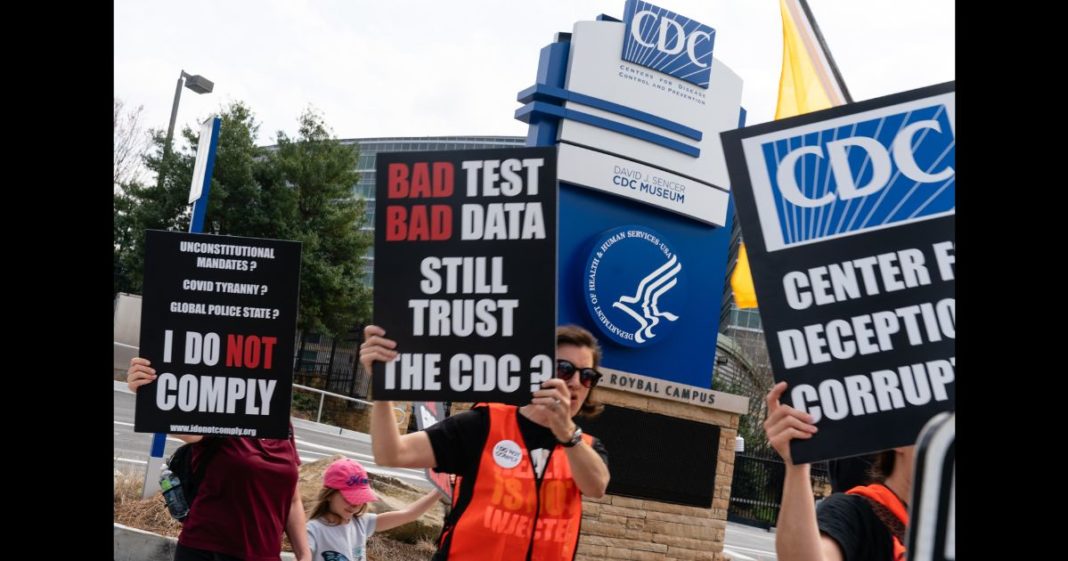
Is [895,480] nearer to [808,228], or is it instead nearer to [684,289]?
[808,228]

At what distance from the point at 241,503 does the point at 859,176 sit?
2864 mm

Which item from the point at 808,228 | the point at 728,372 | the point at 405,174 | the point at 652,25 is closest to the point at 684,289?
the point at 652,25

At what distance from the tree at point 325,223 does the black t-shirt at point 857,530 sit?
2663cm

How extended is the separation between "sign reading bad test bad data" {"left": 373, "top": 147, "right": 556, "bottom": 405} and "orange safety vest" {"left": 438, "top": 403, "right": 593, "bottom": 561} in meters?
0.24

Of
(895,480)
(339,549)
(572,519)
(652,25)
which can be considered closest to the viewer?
(895,480)

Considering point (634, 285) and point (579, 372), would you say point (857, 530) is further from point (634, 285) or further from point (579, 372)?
point (634, 285)

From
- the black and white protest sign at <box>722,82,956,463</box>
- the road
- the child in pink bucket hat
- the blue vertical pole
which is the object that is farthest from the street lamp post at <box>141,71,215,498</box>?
the black and white protest sign at <box>722,82,956,463</box>

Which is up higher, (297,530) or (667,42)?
(667,42)

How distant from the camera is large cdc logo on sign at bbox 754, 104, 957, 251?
2473 mm

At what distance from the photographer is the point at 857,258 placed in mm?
2447

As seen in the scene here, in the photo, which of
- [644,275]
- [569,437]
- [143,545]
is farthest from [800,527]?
[644,275]

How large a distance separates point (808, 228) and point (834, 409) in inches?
18.3

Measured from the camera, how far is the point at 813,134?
8.36ft

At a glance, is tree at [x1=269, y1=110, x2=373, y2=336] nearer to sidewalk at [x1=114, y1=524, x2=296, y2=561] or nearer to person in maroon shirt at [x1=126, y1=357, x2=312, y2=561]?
sidewalk at [x1=114, y1=524, x2=296, y2=561]
